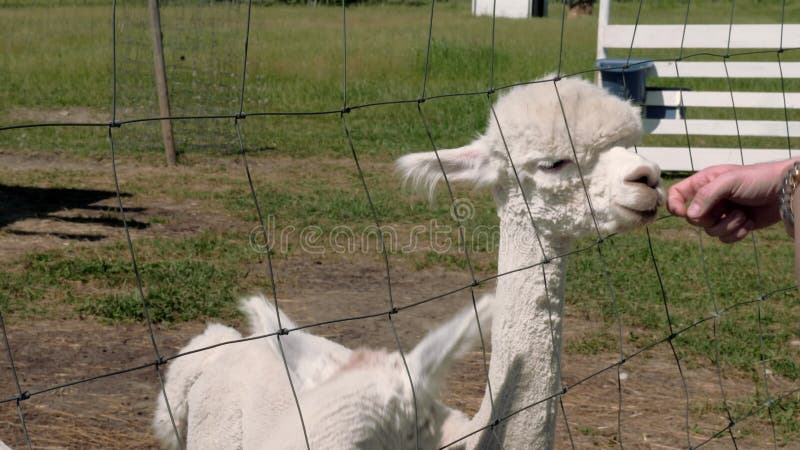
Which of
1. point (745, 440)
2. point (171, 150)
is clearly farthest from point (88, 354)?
point (171, 150)

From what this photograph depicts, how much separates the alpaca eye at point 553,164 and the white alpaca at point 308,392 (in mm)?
482

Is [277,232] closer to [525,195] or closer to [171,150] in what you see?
[171,150]

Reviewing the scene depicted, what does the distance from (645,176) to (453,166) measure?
65 centimetres

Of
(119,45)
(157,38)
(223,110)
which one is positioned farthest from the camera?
(119,45)

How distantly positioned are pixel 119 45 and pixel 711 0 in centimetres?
3094

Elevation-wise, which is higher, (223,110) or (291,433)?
(291,433)

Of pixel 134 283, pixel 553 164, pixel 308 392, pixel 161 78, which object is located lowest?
pixel 134 283

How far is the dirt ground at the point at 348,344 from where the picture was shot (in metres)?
4.14

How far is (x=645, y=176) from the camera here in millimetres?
2814

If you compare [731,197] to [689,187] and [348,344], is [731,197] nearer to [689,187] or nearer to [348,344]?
[689,187]

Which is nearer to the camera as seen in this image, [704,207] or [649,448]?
[704,207]

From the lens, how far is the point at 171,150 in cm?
1025

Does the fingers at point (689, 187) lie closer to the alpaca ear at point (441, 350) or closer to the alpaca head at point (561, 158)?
the alpaca head at point (561, 158)

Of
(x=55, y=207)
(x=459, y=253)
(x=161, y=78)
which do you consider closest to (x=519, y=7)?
(x=161, y=78)
